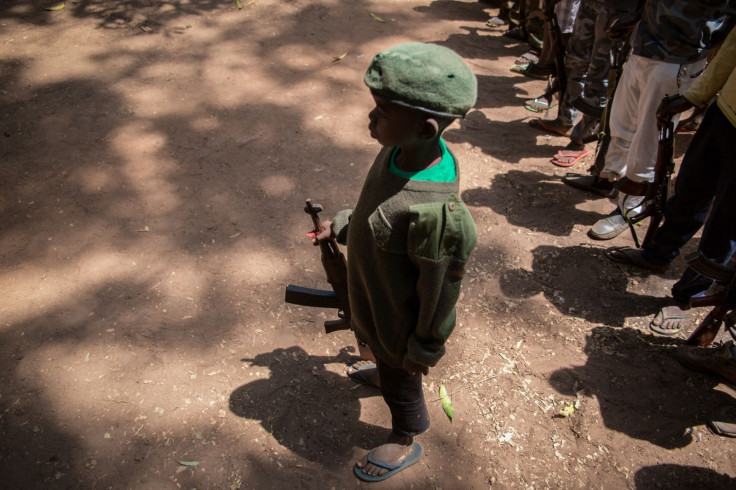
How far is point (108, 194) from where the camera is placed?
3.93m

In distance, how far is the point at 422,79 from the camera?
139 cm

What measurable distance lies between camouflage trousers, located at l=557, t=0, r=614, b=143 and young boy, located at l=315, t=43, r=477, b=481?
321 centimetres

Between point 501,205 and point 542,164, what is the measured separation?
2.76ft

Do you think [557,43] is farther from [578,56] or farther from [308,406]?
[308,406]

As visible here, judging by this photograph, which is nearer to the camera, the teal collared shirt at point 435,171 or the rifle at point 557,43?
the teal collared shirt at point 435,171

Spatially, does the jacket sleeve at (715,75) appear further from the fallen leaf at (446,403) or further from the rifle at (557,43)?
the fallen leaf at (446,403)

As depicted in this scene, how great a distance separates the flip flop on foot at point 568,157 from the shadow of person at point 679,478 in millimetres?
2842

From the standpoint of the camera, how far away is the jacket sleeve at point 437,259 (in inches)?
60.7

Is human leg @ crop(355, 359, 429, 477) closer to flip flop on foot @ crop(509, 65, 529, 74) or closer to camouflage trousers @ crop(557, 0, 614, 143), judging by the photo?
camouflage trousers @ crop(557, 0, 614, 143)

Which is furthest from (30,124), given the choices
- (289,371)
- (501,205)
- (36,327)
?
(501,205)

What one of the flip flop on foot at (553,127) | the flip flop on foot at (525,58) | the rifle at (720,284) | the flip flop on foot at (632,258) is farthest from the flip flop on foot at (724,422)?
the flip flop on foot at (525,58)

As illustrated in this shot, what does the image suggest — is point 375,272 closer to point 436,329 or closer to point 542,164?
point 436,329

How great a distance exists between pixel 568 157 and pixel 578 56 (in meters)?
0.92

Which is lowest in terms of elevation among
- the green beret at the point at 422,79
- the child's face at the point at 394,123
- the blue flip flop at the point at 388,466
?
the blue flip flop at the point at 388,466
